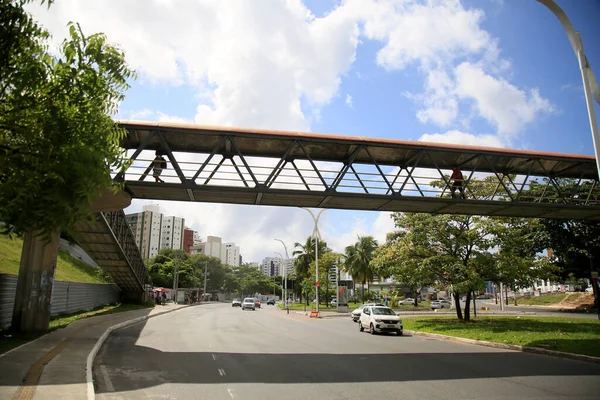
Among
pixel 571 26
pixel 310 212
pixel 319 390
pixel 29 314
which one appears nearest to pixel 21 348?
pixel 29 314

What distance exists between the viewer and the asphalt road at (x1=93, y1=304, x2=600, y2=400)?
8172 mm

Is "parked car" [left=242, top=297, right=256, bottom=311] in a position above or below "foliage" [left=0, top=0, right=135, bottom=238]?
below

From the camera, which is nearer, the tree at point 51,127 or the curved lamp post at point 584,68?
the tree at point 51,127

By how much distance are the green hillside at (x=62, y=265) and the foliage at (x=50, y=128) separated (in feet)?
73.9

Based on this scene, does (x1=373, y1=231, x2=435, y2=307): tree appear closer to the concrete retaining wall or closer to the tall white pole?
the tall white pole

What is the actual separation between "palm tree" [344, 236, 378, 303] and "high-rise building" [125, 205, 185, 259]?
90.6 metres

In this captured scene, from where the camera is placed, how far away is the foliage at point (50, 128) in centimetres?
590

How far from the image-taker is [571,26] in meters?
7.86

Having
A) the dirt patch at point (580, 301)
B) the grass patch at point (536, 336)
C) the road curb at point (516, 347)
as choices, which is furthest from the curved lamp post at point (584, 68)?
the dirt patch at point (580, 301)

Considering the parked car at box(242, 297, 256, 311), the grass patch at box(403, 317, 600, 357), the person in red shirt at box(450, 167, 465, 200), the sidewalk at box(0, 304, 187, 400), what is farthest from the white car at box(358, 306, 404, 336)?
the parked car at box(242, 297, 256, 311)

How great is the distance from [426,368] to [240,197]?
7.98 m

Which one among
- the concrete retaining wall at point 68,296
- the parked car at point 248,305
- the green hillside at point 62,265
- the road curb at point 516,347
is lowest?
the parked car at point 248,305

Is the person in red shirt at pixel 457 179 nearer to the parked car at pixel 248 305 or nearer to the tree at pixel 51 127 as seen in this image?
the tree at pixel 51 127

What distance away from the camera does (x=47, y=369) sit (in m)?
9.32
